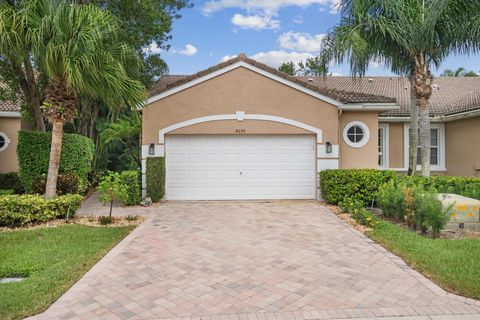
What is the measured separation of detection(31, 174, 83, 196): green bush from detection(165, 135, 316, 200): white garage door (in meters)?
3.27

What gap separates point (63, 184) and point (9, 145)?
7008mm

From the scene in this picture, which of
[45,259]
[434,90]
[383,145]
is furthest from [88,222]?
[434,90]

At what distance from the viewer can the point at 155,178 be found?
12.3m

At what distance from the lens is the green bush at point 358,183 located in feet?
37.8

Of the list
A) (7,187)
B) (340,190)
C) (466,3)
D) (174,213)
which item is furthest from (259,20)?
(7,187)

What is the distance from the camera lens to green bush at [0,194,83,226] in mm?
8953

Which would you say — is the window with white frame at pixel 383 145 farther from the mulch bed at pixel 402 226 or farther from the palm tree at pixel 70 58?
the palm tree at pixel 70 58

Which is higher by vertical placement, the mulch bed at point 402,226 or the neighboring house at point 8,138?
the neighboring house at point 8,138

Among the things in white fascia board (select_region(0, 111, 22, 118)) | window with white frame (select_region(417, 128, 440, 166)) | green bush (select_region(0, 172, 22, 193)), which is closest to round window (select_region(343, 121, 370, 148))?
window with white frame (select_region(417, 128, 440, 166))

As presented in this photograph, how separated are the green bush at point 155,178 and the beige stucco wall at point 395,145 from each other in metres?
11.1

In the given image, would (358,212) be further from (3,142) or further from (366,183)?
(3,142)

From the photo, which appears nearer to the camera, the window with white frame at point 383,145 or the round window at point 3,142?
the round window at point 3,142

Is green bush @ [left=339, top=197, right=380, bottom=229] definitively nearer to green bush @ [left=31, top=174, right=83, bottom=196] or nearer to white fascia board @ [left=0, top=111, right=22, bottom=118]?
green bush @ [left=31, top=174, right=83, bottom=196]

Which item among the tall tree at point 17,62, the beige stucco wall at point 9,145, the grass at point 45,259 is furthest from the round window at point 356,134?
the beige stucco wall at point 9,145
